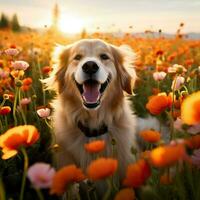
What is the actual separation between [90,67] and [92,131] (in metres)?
0.58

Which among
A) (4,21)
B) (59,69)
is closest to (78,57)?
(59,69)

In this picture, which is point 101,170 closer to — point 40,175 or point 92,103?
point 40,175

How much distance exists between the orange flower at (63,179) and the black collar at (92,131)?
223 cm

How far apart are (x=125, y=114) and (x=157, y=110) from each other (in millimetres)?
1845

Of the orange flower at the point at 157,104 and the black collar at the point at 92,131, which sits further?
the black collar at the point at 92,131

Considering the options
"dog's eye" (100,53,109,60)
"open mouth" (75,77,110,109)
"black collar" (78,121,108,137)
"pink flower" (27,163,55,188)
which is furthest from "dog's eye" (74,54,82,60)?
"pink flower" (27,163,55,188)

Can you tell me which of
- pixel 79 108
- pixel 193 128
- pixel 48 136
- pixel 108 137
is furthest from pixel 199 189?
pixel 48 136

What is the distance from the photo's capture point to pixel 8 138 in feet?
5.49

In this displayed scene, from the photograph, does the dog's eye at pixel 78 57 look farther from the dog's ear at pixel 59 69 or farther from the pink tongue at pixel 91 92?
the pink tongue at pixel 91 92

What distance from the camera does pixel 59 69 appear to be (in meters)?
4.46

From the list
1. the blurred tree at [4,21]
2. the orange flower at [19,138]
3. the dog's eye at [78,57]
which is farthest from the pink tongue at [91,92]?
the blurred tree at [4,21]

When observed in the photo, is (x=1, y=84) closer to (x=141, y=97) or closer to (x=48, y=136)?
(x=48, y=136)

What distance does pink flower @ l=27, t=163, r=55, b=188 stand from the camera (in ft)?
4.51

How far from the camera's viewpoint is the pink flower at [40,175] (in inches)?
54.1
